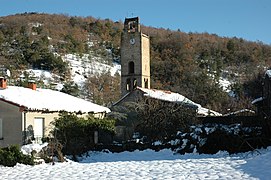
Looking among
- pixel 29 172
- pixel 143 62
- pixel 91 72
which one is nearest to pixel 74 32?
pixel 91 72

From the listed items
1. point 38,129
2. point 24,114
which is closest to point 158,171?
point 24,114

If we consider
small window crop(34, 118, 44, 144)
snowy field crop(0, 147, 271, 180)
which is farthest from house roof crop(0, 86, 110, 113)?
snowy field crop(0, 147, 271, 180)

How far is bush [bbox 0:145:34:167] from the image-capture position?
17.0 metres

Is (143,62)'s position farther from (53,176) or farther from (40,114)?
(53,176)

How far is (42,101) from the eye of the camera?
2378cm

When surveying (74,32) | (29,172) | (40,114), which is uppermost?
(74,32)

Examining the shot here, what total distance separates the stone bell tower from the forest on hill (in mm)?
9039

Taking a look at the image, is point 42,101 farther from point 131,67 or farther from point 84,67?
point 84,67

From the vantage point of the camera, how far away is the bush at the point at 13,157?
55.8 ft

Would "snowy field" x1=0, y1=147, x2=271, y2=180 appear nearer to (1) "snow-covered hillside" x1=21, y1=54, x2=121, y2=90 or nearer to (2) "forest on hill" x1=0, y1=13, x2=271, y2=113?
(2) "forest on hill" x1=0, y1=13, x2=271, y2=113

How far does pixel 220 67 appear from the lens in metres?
67.7

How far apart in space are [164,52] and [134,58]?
85.1ft

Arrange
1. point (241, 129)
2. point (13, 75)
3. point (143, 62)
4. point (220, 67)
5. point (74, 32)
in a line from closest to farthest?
point (241, 129) → point (143, 62) → point (13, 75) → point (220, 67) → point (74, 32)

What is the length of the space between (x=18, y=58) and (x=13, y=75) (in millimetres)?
6651
